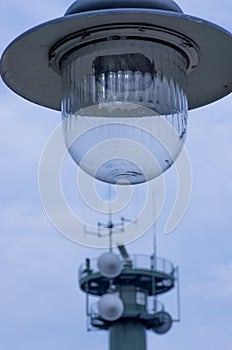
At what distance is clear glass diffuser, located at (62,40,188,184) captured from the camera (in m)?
1.88

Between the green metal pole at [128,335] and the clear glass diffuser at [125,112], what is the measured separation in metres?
16.9

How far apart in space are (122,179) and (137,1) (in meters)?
0.33

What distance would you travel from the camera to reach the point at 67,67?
2.05 meters

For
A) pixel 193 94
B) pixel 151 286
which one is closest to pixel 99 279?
pixel 151 286

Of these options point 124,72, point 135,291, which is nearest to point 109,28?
point 124,72

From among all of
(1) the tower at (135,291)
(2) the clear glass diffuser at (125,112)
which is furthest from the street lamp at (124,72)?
(1) the tower at (135,291)

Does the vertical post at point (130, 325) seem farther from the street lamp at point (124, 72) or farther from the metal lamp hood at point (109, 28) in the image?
the street lamp at point (124, 72)

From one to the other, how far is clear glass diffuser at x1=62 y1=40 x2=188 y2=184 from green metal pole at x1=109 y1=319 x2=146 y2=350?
16.9 meters

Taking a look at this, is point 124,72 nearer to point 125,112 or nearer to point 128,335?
point 125,112

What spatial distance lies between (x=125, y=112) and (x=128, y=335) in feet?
56.6

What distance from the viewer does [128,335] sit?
61.9ft

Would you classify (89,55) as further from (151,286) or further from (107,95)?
(151,286)

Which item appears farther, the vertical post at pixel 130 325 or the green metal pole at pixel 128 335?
the green metal pole at pixel 128 335

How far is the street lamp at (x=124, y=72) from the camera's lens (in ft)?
6.15
